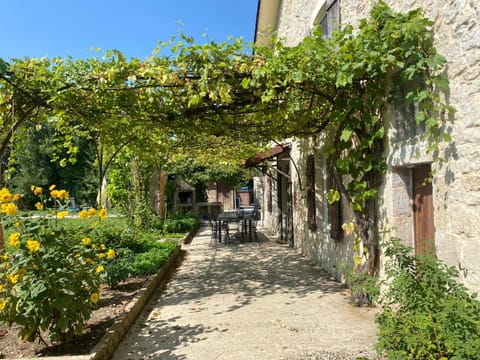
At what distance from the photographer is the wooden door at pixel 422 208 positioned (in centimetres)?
358

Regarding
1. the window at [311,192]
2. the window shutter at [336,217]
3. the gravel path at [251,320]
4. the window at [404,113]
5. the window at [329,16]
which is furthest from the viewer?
the window at [311,192]

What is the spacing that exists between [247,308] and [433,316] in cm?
261

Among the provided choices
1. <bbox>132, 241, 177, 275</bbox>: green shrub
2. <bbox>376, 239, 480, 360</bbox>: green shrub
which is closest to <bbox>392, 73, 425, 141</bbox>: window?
<bbox>376, 239, 480, 360</bbox>: green shrub

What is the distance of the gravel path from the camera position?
11.0 feet

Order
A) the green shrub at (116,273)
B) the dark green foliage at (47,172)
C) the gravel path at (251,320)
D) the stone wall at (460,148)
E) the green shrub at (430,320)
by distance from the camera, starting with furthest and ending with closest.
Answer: the dark green foliage at (47,172), the green shrub at (116,273), the gravel path at (251,320), the stone wall at (460,148), the green shrub at (430,320)

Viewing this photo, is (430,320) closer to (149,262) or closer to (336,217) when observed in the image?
(336,217)

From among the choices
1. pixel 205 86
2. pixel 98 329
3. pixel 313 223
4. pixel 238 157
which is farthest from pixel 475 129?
pixel 238 157

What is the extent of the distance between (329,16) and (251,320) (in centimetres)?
491

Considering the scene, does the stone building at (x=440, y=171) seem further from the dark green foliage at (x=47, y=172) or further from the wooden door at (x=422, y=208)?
the dark green foliage at (x=47, y=172)

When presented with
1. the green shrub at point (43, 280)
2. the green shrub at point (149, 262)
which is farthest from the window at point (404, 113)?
the green shrub at point (149, 262)

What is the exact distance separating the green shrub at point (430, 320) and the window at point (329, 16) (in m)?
3.93

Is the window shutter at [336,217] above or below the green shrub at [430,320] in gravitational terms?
above

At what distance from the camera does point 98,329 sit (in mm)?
3656

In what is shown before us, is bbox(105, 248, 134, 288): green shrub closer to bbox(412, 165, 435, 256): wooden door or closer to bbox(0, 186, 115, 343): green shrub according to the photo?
bbox(0, 186, 115, 343): green shrub
